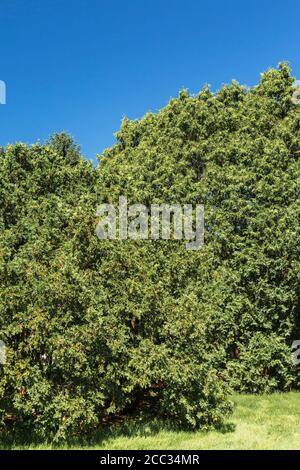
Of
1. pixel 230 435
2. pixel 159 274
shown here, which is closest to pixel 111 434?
pixel 230 435

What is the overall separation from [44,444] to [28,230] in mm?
5467

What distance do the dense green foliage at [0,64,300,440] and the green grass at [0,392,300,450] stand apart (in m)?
0.54

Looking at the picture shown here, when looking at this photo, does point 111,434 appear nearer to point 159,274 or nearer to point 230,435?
point 230,435

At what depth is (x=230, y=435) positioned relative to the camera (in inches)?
484

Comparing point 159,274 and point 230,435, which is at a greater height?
point 159,274

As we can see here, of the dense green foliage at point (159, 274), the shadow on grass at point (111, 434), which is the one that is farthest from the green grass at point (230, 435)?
the dense green foliage at point (159, 274)

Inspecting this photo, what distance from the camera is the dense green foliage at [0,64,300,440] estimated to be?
1080 centimetres

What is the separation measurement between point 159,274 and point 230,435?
4573mm

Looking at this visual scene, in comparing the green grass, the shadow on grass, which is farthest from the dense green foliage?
the green grass

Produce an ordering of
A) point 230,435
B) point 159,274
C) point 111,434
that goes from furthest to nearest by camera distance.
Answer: point 159,274 → point 230,435 → point 111,434

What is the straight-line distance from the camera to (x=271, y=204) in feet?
60.1

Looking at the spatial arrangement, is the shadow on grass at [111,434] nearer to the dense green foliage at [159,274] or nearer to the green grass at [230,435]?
the green grass at [230,435]
